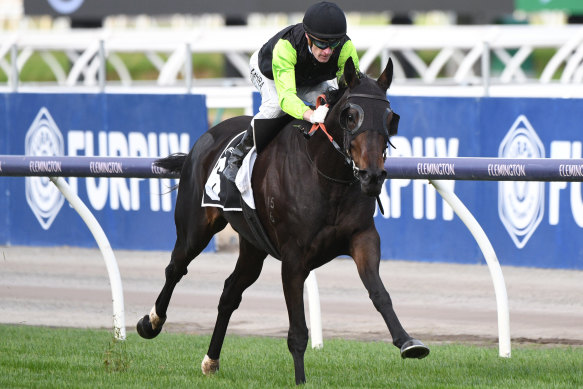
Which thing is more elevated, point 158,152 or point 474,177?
point 474,177

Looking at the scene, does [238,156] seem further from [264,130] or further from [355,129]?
[355,129]

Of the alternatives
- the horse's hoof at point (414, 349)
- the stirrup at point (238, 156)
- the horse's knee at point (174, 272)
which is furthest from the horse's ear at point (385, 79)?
the horse's knee at point (174, 272)

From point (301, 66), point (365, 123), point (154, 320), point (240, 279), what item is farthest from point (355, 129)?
point (154, 320)

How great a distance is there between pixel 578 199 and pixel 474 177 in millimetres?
3988

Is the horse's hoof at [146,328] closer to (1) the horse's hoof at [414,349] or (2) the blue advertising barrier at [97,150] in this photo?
(1) the horse's hoof at [414,349]

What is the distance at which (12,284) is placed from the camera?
36.4 ft

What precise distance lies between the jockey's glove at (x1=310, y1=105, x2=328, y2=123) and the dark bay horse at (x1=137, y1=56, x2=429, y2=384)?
0.13ft

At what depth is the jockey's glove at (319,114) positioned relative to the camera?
5930mm

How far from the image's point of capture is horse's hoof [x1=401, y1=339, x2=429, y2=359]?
5395 millimetres

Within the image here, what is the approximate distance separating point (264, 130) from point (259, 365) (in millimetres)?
1378

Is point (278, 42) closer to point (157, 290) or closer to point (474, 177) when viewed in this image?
point (474, 177)

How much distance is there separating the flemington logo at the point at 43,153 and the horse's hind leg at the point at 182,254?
6201 mm

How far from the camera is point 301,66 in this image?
643 cm

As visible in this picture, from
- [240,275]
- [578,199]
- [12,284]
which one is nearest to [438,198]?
[578,199]
